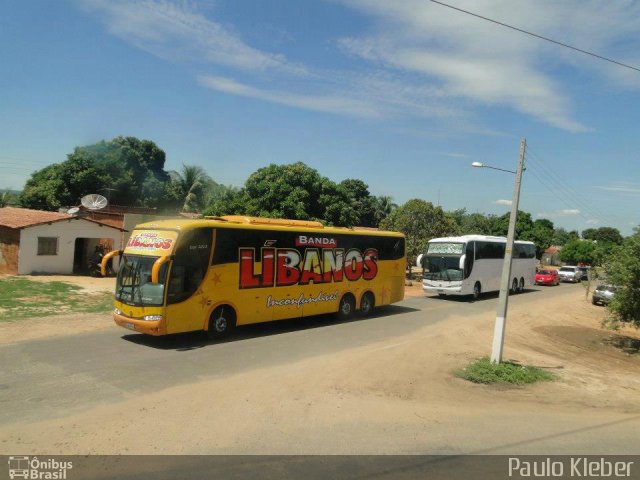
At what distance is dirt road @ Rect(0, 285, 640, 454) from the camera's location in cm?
619

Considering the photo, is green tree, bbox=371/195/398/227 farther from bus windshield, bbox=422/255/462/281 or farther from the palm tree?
bus windshield, bbox=422/255/462/281

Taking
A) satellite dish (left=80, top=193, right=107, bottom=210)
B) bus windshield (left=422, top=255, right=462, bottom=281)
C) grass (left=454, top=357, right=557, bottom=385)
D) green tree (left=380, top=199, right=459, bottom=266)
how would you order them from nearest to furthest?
grass (left=454, top=357, right=557, bottom=385), bus windshield (left=422, top=255, right=462, bottom=281), satellite dish (left=80, top=193, right=107, bottom=210), green tree (left=380, top=199, right=459, bottom=266)

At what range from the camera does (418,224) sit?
33812 millimetres

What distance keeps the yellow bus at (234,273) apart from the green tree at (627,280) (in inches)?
311

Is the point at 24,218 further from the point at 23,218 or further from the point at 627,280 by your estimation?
the point at 627,280

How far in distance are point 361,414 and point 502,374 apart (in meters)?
4.26

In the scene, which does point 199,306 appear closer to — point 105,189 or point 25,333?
point 25,333

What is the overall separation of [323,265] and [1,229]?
62.3 ft

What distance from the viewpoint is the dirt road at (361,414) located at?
6191mm

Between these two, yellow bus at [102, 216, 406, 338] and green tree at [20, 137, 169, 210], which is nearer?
yellow bus at [102, 216, 406, 338]

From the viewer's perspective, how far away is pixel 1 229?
81.5ft

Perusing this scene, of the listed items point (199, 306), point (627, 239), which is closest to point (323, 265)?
point (199, 306)

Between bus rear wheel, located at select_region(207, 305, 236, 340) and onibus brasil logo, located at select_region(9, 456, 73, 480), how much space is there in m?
7.11

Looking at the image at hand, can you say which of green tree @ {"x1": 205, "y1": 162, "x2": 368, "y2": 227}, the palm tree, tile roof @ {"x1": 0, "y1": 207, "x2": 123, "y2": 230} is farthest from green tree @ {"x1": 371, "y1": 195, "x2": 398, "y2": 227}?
tile roof @ {"x1": 0, "y1": 207, "x2": 123, "y2": 230}
